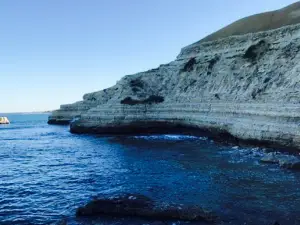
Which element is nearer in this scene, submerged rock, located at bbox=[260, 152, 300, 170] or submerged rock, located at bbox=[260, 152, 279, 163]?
submerged rock, located at bbox=[260, 152, 300, 170]

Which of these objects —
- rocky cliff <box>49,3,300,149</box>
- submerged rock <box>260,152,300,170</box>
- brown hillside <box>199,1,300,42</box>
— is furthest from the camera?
brown hillside <box>199,1,300,42</box>

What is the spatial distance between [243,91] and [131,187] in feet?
86.2

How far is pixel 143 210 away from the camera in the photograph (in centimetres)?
1528

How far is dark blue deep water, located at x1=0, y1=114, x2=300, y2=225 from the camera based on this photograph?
15719mm

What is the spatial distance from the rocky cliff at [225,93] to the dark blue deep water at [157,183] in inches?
178

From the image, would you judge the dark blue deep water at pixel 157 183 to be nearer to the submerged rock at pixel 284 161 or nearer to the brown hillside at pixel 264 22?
the submerged rock at pixel 284 161

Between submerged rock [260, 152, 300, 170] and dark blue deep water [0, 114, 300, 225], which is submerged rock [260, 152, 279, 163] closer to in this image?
submerged rock [260, 152, 300, 170]

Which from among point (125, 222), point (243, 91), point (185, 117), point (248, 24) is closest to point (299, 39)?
point (243, 91)

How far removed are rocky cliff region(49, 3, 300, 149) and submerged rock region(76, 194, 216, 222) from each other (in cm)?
1676

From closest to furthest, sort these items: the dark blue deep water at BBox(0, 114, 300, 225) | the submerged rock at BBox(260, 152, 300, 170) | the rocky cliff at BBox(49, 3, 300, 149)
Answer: the dark blue deep water at BBox(0, 114, 300, 225)
the submerged rock at BBox(260, 152, 300, 170)
the rocky cliff at BBox(49, 3, 300, 149)

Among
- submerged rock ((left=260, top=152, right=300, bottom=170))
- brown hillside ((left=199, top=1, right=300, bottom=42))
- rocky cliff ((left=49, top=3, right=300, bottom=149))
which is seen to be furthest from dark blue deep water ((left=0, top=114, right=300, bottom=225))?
brown hillside ((left=199, top=1, right=300, bottom=42))

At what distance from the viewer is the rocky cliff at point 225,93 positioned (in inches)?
1307

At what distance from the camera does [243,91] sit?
42250 millimetres

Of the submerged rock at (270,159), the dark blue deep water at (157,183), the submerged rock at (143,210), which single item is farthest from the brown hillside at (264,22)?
the submerged rock at (143,210)
